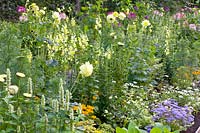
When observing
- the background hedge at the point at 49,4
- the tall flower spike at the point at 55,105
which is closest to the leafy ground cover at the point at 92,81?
the tall flower spike at the point at 55,105

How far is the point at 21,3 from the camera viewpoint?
11.4 m

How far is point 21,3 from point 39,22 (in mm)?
5776

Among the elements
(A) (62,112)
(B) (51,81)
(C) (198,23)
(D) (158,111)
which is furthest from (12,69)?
(C) (198,23)

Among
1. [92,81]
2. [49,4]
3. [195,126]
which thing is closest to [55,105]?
[92,81]

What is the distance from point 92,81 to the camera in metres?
4.57

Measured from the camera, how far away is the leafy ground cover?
116 inches

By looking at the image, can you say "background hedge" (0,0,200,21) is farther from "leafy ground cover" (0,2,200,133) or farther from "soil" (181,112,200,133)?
"soil" (181,112,200,133)

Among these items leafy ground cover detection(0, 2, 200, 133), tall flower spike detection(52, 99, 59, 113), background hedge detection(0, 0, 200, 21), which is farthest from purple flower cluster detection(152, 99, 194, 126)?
background hedge detection(0, 0, 200, 21)

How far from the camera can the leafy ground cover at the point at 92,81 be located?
2.95 meters

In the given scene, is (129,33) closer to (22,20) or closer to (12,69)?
(22,20)

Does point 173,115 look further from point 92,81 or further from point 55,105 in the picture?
point 55,105

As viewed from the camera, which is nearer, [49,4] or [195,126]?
[195,126]

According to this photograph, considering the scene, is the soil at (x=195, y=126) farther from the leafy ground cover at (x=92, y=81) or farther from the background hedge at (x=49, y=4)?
the background hedge at (x=49, y=4)

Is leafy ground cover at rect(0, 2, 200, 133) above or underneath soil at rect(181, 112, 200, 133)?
above
